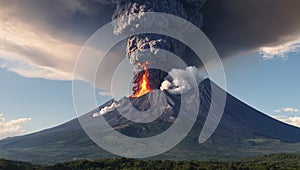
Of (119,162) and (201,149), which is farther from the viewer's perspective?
(201,149)

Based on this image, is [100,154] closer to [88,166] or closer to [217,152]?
[217,152]

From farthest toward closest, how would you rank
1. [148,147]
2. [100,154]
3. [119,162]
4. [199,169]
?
[148,147], [100,154], [119,162], [199,169]

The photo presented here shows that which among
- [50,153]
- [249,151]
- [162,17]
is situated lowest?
[249,151]

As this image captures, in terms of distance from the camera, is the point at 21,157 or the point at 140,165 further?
the point at 21,157

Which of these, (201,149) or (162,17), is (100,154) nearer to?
(201,149)

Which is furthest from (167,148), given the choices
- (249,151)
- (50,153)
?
(50,153)

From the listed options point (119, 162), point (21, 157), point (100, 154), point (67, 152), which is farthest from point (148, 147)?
point (119, 162)

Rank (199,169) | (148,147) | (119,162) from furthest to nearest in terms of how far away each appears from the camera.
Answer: (148,147), (119,162), (199,169)

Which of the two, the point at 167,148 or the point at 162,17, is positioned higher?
the point at 162,17

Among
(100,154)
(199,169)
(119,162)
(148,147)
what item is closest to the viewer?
(199,169)
